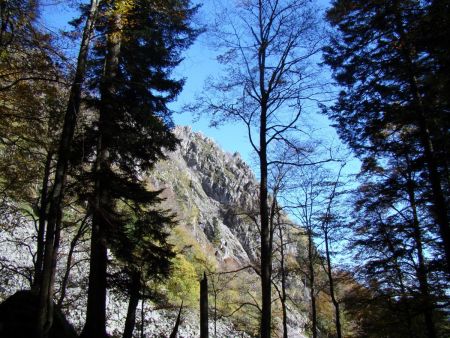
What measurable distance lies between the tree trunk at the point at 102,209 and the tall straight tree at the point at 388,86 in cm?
589

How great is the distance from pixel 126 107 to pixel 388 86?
6795mm

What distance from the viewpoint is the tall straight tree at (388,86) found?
7.82 metres

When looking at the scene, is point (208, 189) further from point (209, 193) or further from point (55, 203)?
point (55, 203)

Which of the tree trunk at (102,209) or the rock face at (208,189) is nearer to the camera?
the tree trunk at (102,209)

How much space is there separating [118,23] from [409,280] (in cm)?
1401

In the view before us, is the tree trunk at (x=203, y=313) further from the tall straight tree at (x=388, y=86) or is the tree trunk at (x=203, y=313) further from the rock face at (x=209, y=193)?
the rock face at (x=209, y=193)

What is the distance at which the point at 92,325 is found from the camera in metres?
7.84

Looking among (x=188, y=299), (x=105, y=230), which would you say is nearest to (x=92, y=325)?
(x=105, y=230)

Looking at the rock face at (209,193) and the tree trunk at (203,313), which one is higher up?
the rock face at (209,193)

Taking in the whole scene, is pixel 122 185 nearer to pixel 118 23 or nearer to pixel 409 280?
pixel 118 23

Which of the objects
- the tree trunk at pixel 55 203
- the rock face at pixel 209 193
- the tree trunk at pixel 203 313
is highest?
the rock face at pixel 209 193

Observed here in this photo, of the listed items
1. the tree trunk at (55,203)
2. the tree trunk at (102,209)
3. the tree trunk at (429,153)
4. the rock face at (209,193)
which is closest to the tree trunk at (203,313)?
the tree trunk at (55,203)

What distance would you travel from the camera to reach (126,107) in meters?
9.76

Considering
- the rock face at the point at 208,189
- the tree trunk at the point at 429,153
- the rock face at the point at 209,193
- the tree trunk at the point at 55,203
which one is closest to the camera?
the tree trunk at the point at 55,203
